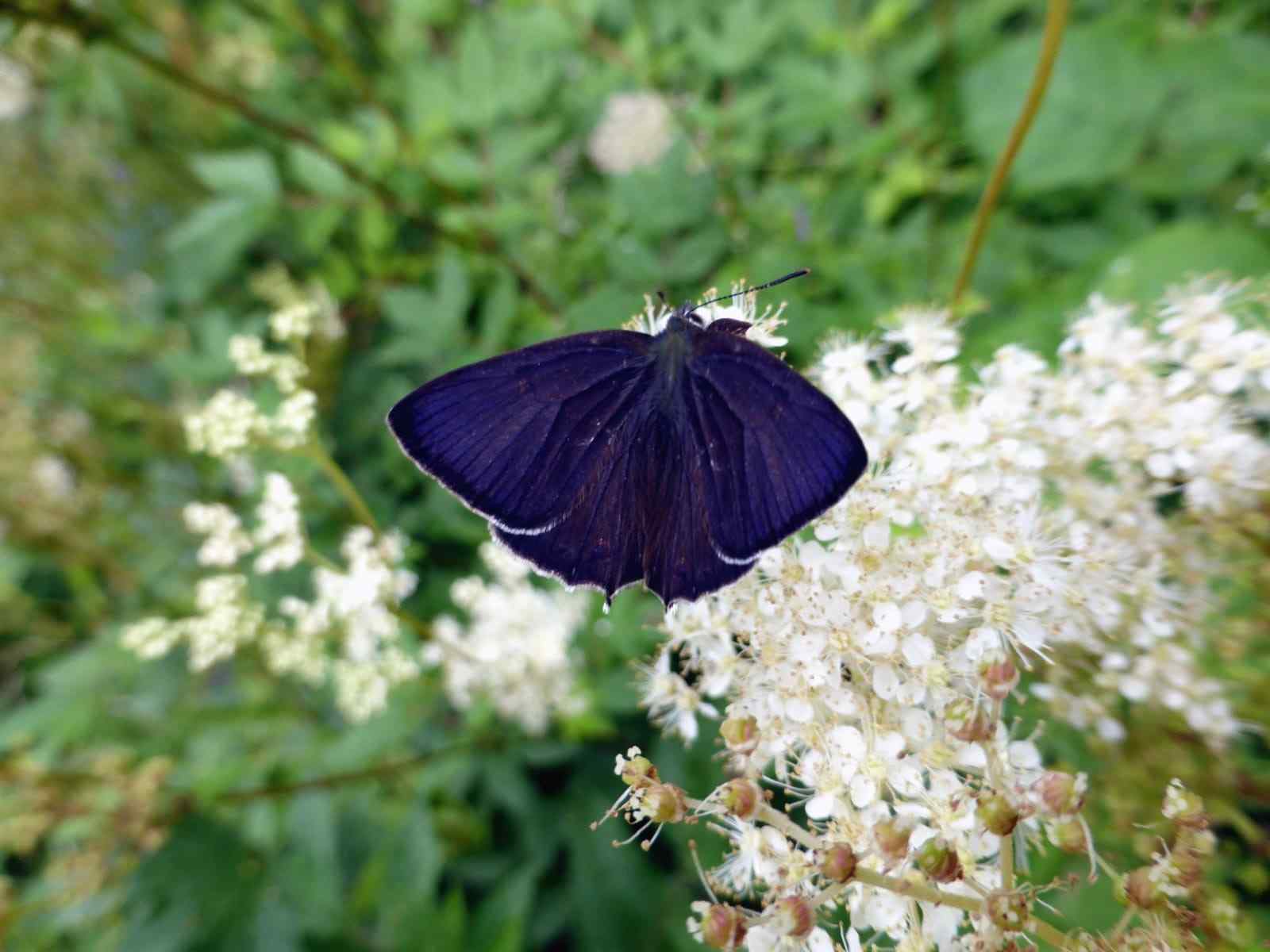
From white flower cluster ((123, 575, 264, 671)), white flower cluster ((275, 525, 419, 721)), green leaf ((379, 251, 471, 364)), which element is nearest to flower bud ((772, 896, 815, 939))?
white flower cluster ((275, 525, 419, 721))

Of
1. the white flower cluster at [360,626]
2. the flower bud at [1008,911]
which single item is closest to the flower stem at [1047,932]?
the flower bud at [1008,911]

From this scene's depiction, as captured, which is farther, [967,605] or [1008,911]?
[967,605]

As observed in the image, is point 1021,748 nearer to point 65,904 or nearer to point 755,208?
point 755,208

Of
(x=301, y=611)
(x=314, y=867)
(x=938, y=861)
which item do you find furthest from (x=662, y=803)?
(x=314, y=867)

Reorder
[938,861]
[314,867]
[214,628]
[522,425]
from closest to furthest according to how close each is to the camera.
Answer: [938,861] → [522,425] → [214,628] → [314,867]

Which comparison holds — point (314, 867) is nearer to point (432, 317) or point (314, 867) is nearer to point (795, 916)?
point (432, 317)

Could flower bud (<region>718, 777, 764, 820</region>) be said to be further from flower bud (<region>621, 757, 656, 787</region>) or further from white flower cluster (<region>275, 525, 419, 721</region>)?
white flower cluster (<region>275, 525, 419, 721</region>)

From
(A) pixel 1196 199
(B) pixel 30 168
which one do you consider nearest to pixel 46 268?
(B) pixel 30 168
